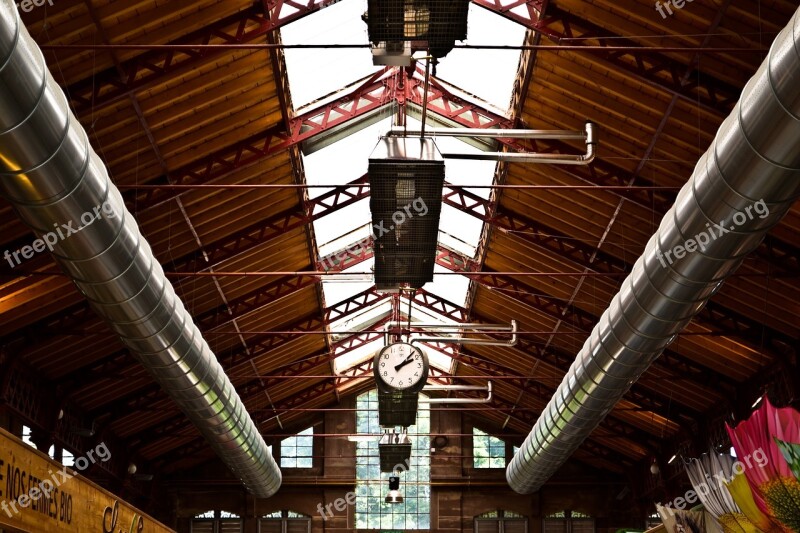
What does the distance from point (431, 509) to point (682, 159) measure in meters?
26.0

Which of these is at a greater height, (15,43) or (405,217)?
(405,217)

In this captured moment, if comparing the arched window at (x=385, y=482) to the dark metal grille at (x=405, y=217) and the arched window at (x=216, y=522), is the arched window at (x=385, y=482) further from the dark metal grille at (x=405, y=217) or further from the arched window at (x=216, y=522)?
the dark metal grille at (x=405, y=217)

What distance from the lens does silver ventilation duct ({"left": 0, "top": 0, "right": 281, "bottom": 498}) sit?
9.37m

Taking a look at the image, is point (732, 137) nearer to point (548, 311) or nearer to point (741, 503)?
point (741, 503)

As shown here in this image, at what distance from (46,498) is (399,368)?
13050mm

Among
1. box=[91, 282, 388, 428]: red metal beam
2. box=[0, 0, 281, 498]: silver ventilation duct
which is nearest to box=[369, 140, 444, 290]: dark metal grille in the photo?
box=[0, 0, 281, 498]: silver ventilation duct

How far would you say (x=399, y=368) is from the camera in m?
23.5

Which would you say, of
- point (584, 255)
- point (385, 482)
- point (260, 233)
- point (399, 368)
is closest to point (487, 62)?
point (584, 255)

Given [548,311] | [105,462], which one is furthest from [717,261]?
[105,462]

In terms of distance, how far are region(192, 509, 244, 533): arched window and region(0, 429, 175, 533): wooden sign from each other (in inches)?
1076

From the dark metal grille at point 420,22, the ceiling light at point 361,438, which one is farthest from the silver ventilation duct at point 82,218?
the ceiling light at point 361,438

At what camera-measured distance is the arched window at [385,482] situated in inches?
1647

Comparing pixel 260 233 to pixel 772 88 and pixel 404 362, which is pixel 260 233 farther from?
pixel 772 88

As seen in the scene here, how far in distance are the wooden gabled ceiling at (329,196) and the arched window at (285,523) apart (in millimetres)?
8314
